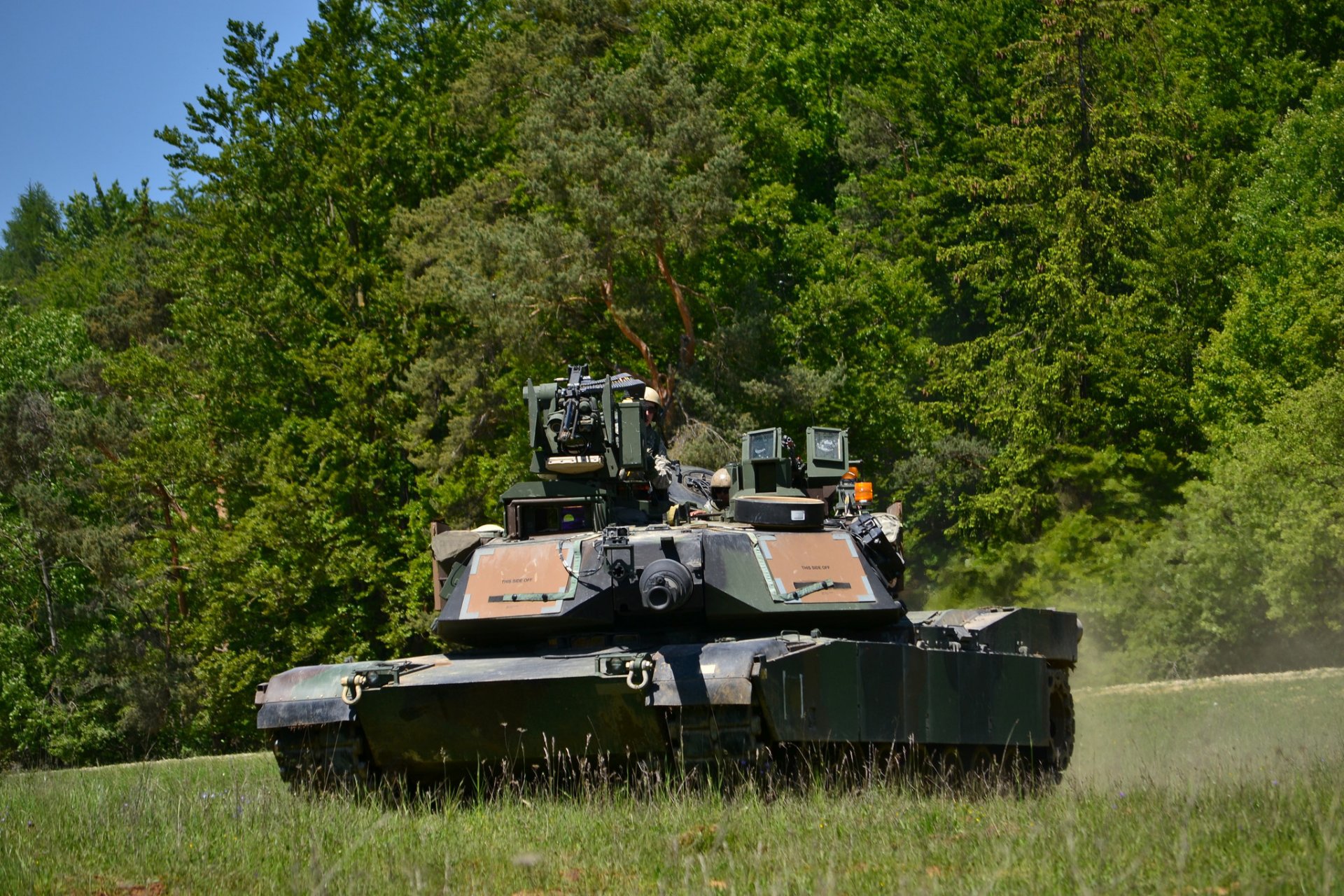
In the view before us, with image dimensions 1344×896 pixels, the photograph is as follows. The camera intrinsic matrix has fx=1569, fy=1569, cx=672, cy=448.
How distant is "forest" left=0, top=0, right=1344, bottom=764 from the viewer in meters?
26.9

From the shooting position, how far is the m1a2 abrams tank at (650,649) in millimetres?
9609

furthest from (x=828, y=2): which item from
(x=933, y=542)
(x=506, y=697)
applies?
(x=506, y=697)

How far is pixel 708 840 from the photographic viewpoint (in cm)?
793

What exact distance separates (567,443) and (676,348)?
18.0 metres

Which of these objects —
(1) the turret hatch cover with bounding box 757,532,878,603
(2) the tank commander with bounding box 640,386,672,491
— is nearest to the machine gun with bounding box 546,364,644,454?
(2) the tank commander with bounding box 640,386,672,491

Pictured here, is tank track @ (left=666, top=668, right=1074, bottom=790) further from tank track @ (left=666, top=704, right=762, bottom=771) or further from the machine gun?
the machine gun

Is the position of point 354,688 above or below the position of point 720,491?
below

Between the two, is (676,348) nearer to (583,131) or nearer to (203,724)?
(583,131)

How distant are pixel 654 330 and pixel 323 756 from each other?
18.1 metres

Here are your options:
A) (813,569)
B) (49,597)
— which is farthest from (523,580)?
(49,597)

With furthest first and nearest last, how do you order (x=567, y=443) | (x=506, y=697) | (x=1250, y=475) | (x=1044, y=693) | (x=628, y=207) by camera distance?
(x=628, y=207) < (x=1250, y=475) < (x=1044, y=693) < (x=567, y=443) < (x=506, y=697)

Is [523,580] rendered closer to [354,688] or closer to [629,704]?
[354,688]

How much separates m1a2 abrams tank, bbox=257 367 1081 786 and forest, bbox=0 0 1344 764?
43.2ft

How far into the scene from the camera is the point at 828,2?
41.3 m
